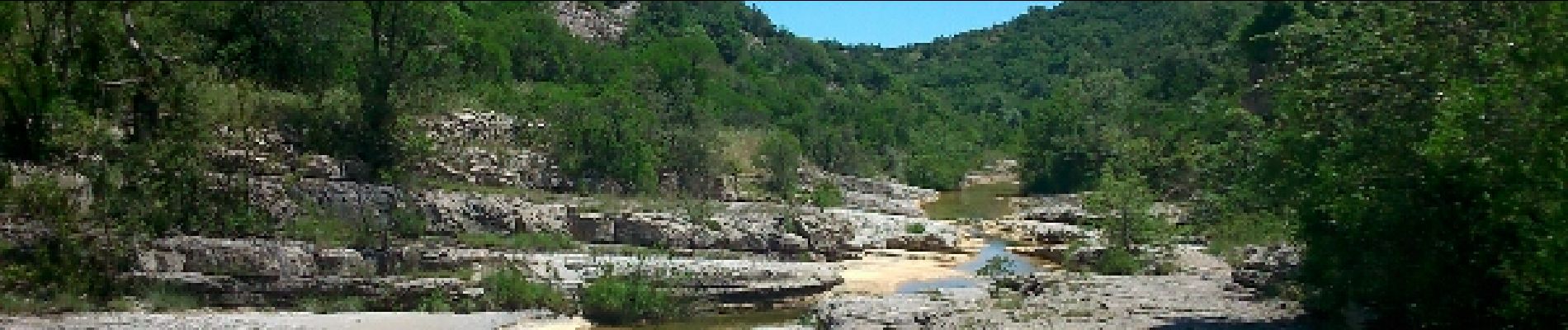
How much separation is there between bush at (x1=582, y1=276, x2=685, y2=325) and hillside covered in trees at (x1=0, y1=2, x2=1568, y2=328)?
0.31ft

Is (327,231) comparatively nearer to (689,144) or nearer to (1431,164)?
(689,144)

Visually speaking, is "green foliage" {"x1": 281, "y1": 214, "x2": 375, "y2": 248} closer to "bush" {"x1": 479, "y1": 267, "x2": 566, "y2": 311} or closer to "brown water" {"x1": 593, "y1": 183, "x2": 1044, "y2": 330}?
"bush" {"x1": 479, "y1": 267, "x2": 566, "y2": 311}

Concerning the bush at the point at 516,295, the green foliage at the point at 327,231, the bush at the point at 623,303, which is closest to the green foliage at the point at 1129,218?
the bush at the point at 623,303

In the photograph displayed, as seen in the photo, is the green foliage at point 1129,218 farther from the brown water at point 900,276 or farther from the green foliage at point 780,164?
the green foliage at point 780,164

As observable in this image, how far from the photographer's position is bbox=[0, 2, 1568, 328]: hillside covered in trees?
16.4 metres

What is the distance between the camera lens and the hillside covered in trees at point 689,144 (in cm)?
1639

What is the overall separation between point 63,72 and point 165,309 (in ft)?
35.8

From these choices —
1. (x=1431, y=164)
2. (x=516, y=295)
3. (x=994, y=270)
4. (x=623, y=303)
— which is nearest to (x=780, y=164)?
(x=994, y=270)

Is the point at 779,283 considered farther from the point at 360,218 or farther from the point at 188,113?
the point at 188,113

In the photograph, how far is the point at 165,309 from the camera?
88.8 feet

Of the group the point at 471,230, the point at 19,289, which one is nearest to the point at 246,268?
the point at 19,289

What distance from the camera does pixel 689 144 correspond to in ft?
190

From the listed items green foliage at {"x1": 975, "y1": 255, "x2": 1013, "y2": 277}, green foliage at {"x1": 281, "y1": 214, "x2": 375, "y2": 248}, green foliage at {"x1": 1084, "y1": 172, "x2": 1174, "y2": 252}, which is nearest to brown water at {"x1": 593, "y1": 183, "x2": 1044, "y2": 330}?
green foliage at {"x1": 975, "y1": 255, "x2": 1013, "y2": 277}

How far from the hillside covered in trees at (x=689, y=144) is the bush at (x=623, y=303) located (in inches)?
3.8
